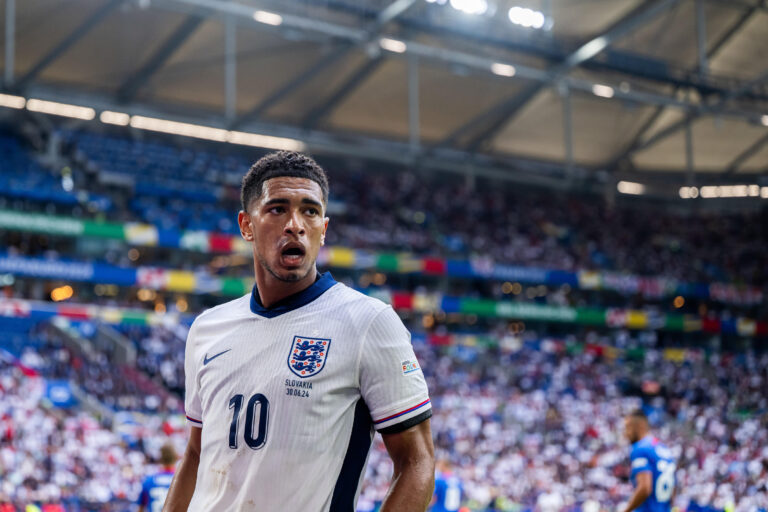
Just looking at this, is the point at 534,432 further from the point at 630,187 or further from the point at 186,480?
the point at 186,480

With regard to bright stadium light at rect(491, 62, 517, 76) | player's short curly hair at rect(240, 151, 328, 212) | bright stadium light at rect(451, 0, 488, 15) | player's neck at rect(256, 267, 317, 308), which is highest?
bright stadium light at rect(451, 0, 488, 15)

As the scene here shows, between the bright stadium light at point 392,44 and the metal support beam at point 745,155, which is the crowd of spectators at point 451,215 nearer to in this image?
the metal support beam at point 745,155

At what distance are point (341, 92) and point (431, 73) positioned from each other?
346cm

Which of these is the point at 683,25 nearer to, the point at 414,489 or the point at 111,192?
the point at 111,192

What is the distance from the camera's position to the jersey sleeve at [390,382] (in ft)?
7.61

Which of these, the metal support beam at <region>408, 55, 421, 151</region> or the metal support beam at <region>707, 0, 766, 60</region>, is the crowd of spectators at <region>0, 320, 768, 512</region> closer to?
the metal support beam at <region>408, 55, 421, 151</region>

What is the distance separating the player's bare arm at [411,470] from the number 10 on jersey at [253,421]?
311mm

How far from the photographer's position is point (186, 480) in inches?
109

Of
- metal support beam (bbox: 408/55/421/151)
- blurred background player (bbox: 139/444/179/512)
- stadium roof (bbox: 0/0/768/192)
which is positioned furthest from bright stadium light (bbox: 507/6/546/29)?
blurred background player (bbox: 139/444/179/512)

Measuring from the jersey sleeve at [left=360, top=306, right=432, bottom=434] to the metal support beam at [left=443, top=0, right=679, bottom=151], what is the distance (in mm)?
28296

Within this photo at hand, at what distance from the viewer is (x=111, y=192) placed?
31172 millimetres

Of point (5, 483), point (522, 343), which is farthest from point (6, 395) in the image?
point (522, 343)

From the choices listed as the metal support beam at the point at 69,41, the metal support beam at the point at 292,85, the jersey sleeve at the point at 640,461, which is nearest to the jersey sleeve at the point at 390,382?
the jersey sleeve at the point at 640,461

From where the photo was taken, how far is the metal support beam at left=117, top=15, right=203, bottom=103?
2919 centimetres
